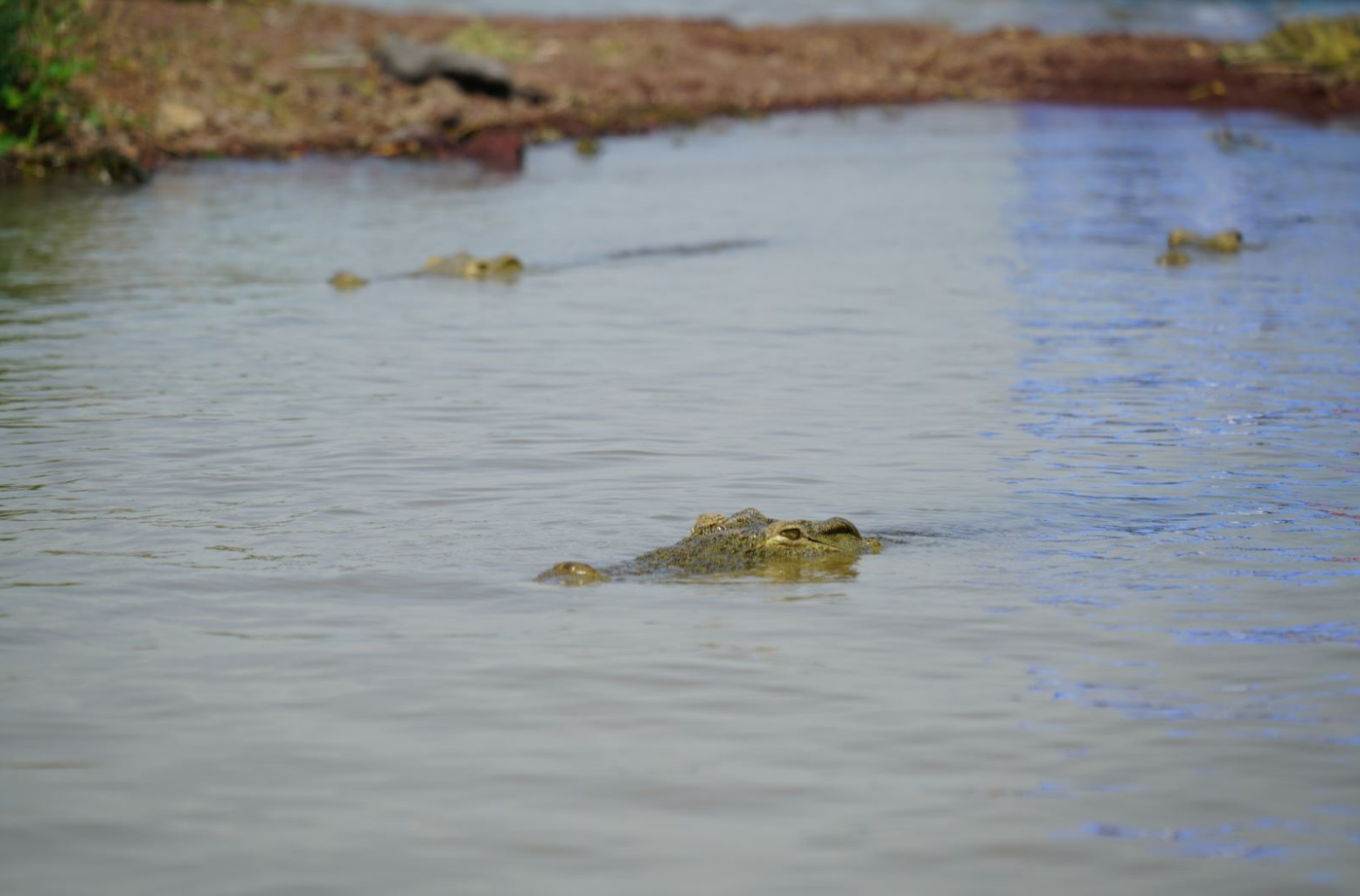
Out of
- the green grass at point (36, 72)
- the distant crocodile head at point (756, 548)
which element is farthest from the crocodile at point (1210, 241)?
the green grass at point (36, 72)

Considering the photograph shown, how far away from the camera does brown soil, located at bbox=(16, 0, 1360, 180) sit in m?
30.7

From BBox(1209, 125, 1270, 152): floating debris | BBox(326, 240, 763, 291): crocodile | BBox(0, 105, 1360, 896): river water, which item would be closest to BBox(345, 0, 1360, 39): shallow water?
BBox(1209, 125, 1270, 152): floating debris

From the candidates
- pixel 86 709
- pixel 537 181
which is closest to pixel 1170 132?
pixel 537 181

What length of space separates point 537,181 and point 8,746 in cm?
2287

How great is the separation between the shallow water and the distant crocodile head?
57.2m

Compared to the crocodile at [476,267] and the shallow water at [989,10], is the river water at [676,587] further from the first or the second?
the shallow water at [989,10]

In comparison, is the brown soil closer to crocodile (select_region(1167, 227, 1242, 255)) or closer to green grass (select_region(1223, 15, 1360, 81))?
green grass (select_region(1223, 15, 1360, 81))

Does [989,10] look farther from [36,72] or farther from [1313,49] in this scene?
[36,72]

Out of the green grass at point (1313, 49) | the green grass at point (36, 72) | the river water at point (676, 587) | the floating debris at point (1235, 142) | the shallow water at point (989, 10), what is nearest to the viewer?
the river water at point (676, 587)

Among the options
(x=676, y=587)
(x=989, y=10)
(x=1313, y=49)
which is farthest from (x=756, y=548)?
(x=989, y=10)

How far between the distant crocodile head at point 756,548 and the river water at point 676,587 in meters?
0.18

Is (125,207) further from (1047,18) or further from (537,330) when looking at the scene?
(1047,18)

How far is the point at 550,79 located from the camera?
39.1m

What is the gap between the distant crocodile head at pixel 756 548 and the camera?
24.8ft
